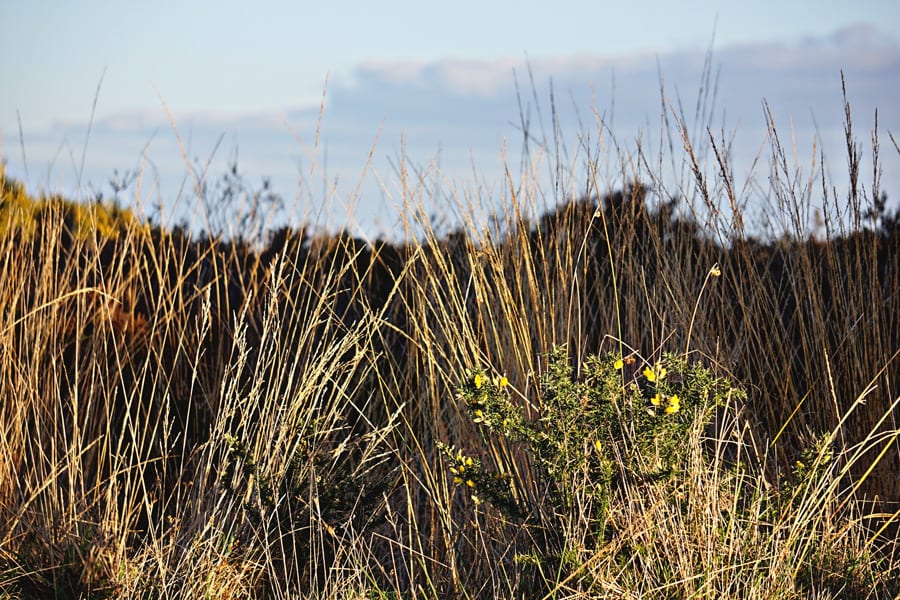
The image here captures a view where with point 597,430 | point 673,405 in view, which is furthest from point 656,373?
point 597,430

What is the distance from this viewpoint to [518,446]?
110 inches

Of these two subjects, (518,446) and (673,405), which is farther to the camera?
(518,446)

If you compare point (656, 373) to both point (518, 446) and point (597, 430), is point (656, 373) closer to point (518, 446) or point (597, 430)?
point (597, 430)

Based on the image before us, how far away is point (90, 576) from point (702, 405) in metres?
1.66

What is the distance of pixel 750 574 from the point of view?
2232mm

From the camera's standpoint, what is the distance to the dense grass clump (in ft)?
7.40

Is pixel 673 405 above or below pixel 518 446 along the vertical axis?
above

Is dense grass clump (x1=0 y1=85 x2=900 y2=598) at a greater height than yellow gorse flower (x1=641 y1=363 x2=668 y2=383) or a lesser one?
lesser

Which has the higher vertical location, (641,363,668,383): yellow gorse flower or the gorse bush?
(641,363,668,383): yellow gorse flower

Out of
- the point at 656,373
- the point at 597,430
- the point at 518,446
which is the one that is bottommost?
the point at 518,446

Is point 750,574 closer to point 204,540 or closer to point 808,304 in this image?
point 808,304

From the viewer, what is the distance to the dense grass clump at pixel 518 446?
2256 mm

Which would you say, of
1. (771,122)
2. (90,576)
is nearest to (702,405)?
(771,122)

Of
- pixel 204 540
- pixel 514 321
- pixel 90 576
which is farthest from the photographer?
pixel 514 321
